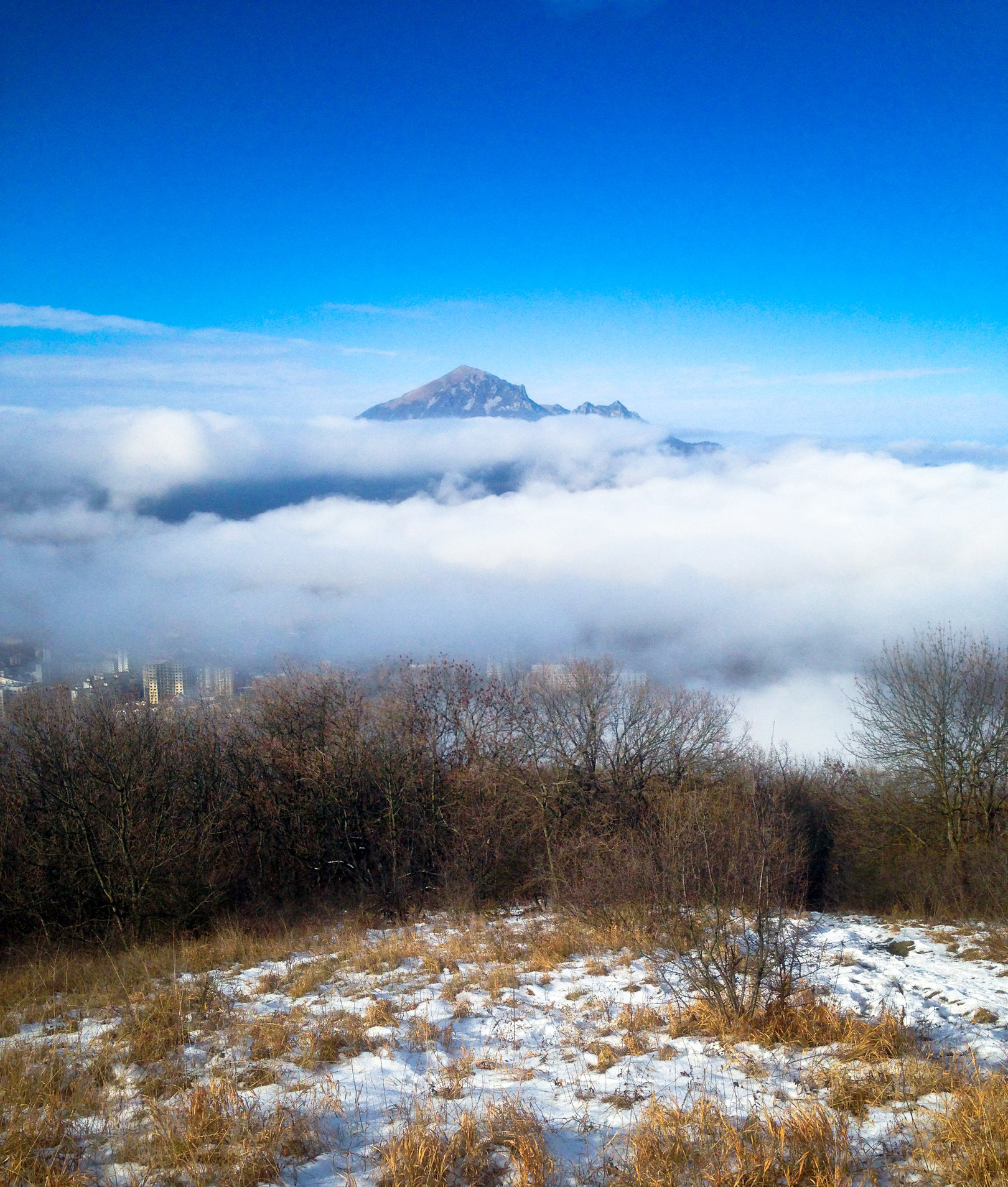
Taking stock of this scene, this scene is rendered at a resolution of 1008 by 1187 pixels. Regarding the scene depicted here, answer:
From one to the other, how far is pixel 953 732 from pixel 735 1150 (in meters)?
25.2

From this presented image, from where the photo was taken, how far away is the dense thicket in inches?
651

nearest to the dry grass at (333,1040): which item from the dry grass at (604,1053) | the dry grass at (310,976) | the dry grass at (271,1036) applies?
the dry grass at (271,1036)

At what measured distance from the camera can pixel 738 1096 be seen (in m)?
5.61

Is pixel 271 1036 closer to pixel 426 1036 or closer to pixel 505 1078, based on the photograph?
pixel 426 1036

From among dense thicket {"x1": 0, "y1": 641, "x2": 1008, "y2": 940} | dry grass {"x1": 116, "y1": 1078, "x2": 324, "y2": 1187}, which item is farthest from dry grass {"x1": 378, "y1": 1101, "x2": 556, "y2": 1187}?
dense thicket {"x1": 0, "y1": 641, "x2": 1008, "y2": 940}

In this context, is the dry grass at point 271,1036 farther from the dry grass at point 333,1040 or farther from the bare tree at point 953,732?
the bare tree at point 953,732

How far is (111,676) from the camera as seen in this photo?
30781 mm

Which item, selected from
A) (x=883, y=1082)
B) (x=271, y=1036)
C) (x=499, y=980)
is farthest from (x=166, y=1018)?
(x=883, y=1082)

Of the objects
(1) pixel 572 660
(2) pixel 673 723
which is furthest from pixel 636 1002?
(1) pixel 572 660

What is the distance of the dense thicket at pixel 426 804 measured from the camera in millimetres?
16531

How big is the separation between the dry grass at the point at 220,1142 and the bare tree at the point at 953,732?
25.3 metres

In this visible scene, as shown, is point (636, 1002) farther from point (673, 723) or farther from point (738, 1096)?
point (673, 723)

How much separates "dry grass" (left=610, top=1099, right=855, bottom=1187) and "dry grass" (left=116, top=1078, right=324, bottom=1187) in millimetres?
2192

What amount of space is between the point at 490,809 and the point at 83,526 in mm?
149461
